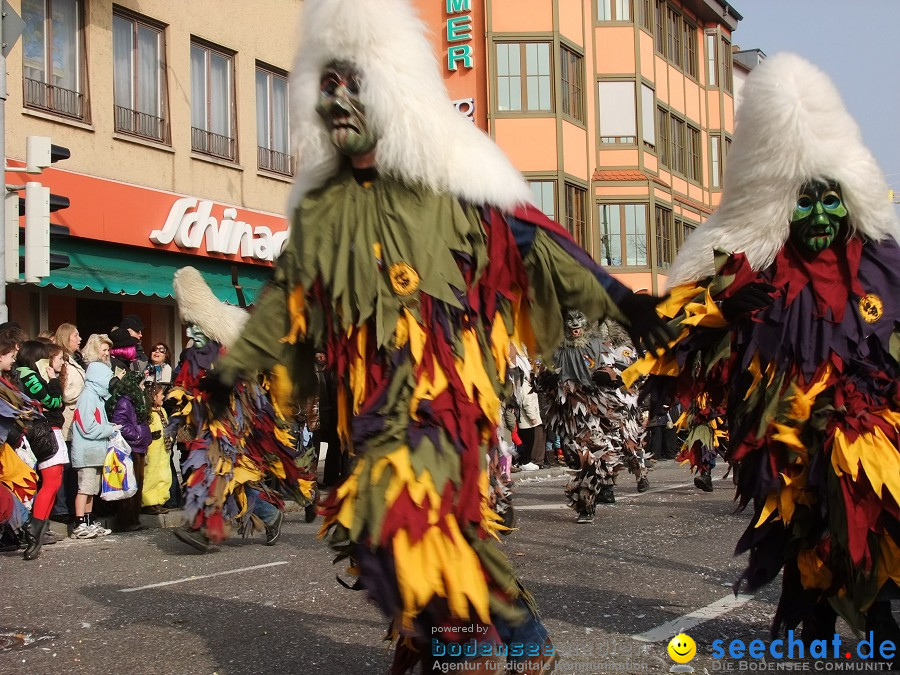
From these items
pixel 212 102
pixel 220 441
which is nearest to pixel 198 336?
pixel 220 441

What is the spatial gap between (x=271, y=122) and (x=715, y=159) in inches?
898

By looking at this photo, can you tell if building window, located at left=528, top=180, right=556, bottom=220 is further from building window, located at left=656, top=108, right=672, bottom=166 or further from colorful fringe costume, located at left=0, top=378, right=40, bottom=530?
colorful fringe costume, located at left=0, top=378, right=40, bottom=530

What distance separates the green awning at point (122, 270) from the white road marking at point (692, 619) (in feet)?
29.7

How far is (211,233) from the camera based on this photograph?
16344 mm

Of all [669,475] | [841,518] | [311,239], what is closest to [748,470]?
[841,518]

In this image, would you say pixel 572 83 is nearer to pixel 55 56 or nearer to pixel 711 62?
pixel 711 62

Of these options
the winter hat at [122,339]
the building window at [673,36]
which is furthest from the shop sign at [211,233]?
the building window at [673,36]

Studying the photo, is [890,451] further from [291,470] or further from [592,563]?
[291,470]

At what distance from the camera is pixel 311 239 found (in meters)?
3.70

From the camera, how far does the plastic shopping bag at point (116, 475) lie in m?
9.22

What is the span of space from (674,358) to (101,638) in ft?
10.1

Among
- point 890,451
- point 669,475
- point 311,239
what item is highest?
point 311,239

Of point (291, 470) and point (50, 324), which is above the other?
point (50, 324)

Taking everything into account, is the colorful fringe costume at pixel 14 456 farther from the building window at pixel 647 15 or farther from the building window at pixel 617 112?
the building window at pixel 647 15
